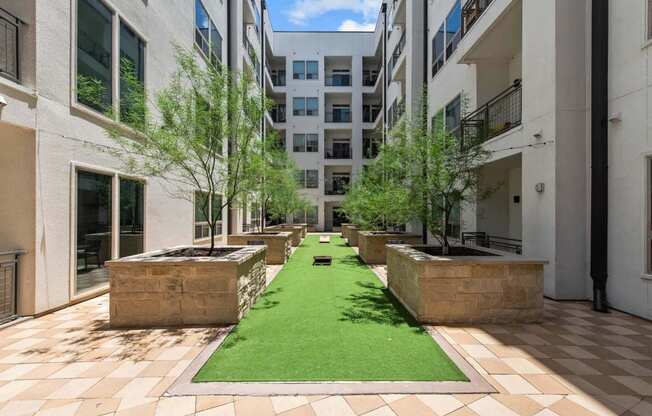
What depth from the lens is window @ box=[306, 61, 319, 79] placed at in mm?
34406

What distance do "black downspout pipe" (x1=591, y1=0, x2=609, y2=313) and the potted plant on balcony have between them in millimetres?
7258

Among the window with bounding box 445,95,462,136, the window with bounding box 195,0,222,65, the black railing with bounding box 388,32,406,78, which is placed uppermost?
the black railing with bounding box 388,32,406,78

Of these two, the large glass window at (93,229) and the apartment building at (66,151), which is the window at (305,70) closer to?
the apartment building at (66,151)

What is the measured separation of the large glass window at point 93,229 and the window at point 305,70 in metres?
29.5

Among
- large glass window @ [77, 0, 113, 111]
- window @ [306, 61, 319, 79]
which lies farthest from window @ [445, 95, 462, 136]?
window @ [306, 61, 319, 79]

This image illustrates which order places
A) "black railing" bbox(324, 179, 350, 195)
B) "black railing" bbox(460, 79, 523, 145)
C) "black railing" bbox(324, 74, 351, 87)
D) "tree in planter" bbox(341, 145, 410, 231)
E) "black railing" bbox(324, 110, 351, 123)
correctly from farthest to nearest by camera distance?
"black railing" bbox(324, 110, 351, 123) → "black railing" bbox(324, 74, 351, 87) → "black railing" bbox(324, 179, 350, 195) → "black railing" bbox(460, 79, 523, 145) → "tree in planter" bbox(341, 145, 410, 231)

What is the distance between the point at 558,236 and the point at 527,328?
296 centimetres

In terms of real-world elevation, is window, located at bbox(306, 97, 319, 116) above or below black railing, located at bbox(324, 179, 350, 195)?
above

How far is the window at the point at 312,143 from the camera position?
34.1m

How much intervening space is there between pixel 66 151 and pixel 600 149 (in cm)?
1126

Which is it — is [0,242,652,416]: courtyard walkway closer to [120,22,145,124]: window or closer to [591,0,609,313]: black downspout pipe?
[591,0,609,313]: black downspout pipe

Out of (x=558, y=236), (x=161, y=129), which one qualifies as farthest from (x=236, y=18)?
(x=558, y=236)

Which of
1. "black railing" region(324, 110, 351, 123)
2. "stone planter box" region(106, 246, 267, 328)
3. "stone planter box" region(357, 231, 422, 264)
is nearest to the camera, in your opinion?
"stone planter box" region(106, 246, 267, 328)

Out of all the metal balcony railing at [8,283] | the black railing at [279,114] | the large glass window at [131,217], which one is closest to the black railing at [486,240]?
the large glass window at [131,217]
